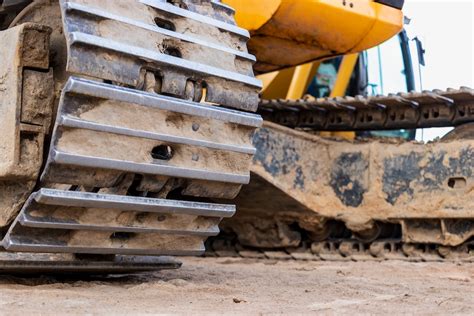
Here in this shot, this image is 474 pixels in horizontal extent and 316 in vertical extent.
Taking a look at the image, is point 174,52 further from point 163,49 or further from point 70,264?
point 70,264

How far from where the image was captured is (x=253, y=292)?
11.4 feet

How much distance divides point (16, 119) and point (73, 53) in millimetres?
441

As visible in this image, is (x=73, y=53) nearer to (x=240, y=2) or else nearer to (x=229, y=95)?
(x=229, y=95)

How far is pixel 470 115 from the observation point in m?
5.17

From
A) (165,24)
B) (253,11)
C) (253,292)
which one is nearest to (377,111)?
(253,11)

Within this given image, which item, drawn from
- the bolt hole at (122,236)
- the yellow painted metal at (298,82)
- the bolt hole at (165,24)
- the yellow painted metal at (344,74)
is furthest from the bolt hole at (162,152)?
the yellow painted metal at (344,74)

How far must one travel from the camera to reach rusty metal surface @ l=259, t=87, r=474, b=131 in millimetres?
5176

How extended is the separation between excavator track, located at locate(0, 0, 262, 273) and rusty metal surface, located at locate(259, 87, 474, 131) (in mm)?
1942

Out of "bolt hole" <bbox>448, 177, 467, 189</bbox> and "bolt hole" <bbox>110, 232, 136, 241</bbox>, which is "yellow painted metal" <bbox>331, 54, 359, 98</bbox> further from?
"bolt hole" <bbox>110, 232, 136, 241</bbox>

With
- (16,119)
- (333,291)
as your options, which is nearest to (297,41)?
(333,291)

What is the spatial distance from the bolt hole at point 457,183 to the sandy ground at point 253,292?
47 cm

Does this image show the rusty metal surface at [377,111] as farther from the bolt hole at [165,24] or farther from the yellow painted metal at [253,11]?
the bolt hole at [165,24]

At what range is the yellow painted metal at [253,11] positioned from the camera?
178 inches

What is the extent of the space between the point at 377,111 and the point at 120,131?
2.83 metres
